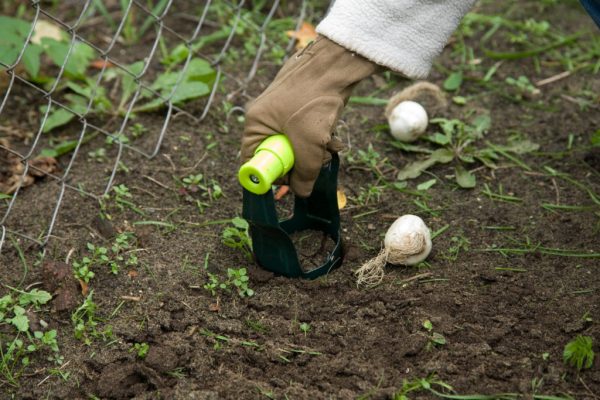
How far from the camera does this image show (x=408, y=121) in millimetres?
2557

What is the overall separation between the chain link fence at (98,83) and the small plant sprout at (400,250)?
33.6 inches

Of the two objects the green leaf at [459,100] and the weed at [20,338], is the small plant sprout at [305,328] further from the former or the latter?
the green leaf at [459,100]

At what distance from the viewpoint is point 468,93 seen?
2922mm

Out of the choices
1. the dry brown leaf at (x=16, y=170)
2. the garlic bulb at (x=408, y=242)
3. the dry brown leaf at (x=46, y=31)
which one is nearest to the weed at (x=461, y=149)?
the garlic bulb at (x=408, y=242)

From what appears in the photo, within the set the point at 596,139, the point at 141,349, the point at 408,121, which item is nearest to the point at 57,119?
the point at 141,349

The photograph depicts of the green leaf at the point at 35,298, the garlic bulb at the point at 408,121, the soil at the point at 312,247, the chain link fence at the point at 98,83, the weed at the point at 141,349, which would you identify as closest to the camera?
the weed at the point at 141,349

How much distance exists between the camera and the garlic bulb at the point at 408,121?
8.41 feet

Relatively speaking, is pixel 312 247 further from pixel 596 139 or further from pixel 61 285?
pixel 596 139

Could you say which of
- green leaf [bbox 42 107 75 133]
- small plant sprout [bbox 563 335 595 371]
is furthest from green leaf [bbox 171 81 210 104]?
small plant sprout [bbox 563 335 595 371]

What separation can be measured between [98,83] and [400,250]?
1.16 m

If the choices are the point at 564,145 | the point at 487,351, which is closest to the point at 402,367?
the point at 487,351

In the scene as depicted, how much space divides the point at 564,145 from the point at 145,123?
145cm

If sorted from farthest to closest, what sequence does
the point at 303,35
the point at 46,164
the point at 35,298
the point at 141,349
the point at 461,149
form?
the point at 303,35 → the point at 461,149 → the point at 46,164 → the point at 35,298 → the point at 141,349

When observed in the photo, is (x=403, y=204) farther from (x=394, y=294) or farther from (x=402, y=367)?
(x=402, y=367)
